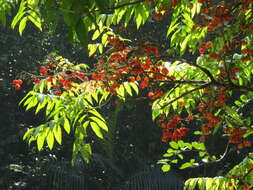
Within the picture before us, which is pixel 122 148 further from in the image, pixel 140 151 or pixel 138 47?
pixel 138 47

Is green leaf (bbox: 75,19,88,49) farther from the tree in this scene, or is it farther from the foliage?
the foliage

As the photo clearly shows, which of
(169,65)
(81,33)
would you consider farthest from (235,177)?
(81,33)

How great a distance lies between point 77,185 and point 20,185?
3.72 feet

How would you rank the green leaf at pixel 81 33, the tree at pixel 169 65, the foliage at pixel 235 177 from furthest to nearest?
1. the foliage at pixel 235 177
2. the tree at pixel 169 65
3. the green leaf at pixel 81 33

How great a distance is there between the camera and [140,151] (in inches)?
344

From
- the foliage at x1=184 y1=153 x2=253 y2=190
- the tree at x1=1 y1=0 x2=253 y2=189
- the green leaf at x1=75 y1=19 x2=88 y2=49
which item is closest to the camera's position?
the green leaf at x1=75 y1=19 x2=88 y2=49

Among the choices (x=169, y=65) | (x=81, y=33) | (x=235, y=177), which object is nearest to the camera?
(x=81, y=33)

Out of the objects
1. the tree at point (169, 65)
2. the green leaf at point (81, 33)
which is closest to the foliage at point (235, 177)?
the tree at point (169, 65)

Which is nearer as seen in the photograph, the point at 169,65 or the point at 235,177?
the point at 235,177

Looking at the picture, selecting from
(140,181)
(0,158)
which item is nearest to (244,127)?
(140,181)

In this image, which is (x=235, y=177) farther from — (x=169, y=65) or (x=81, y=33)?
(x=81, y=33)

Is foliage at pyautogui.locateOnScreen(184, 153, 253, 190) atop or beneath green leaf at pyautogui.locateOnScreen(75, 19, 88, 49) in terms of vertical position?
beneath

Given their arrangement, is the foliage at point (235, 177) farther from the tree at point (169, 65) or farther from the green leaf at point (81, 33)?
the green leaf at point (81, 33)

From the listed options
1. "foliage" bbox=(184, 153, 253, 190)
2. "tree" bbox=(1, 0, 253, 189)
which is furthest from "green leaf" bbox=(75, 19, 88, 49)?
"foliage" bbox=(184, 153, 253, 190)
